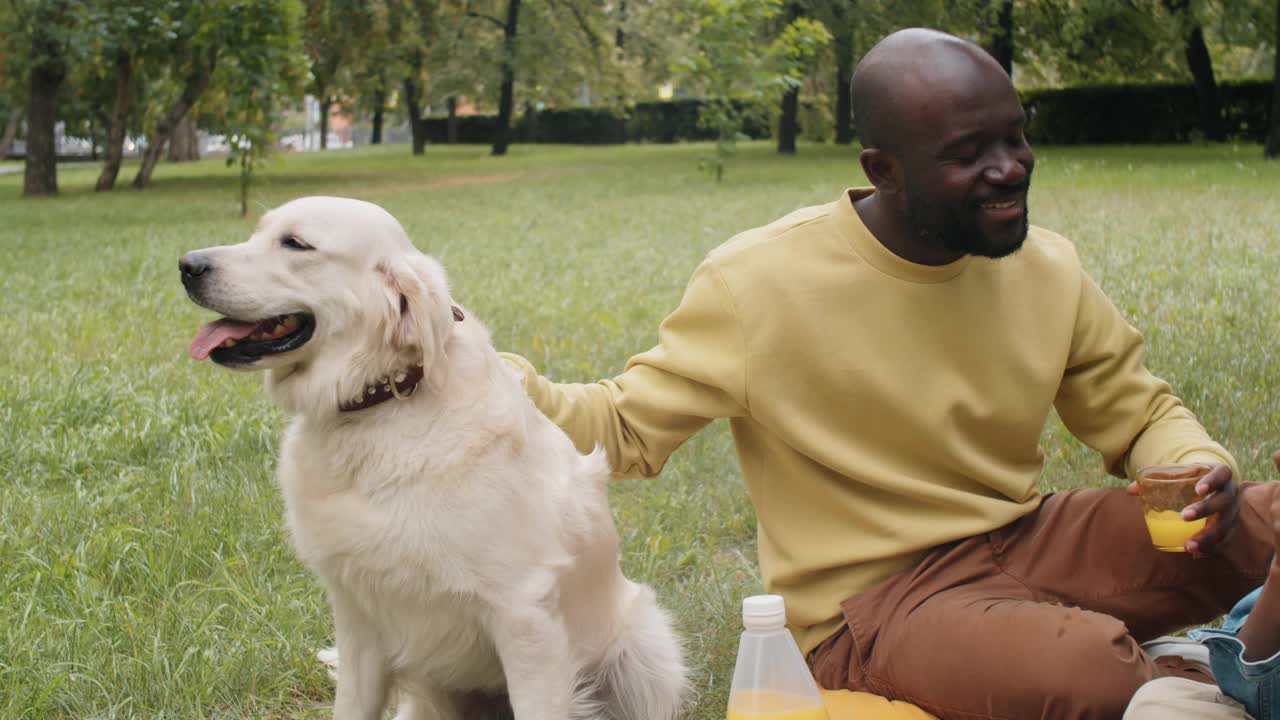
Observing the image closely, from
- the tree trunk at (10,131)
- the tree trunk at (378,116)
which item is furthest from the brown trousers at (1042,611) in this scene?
the tree trunk at (10,131)

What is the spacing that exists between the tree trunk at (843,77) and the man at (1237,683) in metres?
18.8

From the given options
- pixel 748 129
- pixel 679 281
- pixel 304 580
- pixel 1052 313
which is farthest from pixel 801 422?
pixel 748 129

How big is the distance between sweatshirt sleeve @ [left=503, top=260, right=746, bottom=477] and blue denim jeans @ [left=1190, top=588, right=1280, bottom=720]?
1.05 meters

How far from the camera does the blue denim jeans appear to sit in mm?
2227

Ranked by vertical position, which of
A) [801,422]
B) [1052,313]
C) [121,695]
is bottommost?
[121,695]

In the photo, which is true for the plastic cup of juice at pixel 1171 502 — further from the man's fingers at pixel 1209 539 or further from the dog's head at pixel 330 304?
the dog's head at pixel 330 304

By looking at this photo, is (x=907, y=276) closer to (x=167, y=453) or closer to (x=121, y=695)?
(x=121, y=695)

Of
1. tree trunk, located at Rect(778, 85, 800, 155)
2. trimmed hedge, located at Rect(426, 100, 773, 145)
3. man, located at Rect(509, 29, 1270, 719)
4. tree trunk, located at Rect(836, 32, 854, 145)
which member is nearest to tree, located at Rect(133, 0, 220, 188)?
tree trunk, located at Rect(836, 32, 854, 145)

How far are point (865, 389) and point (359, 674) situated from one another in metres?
1.21

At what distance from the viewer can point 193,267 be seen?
2287 millimetres

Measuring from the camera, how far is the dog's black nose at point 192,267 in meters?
2.28

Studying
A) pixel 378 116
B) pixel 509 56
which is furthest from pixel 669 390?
pixel 378 116

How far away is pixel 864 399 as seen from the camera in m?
2.73

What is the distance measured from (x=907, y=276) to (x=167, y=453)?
10.4 ft
